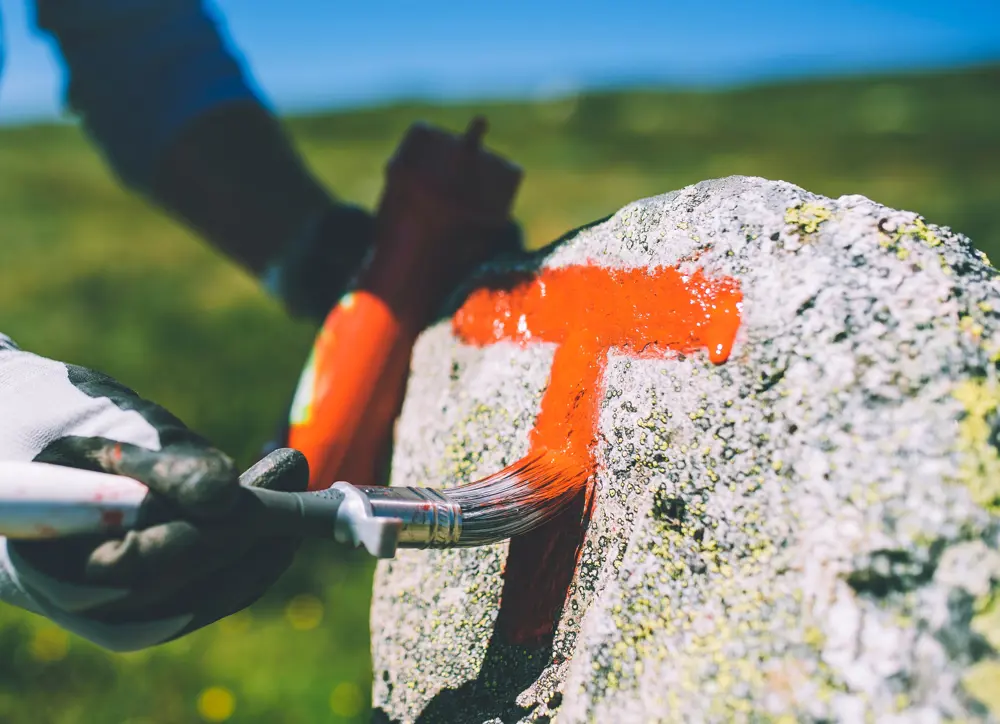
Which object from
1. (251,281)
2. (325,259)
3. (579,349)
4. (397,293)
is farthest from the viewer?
(251,281)

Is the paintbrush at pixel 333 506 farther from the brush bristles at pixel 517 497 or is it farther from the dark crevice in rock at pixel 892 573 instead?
the dark crevice in rock at pixel 892 573

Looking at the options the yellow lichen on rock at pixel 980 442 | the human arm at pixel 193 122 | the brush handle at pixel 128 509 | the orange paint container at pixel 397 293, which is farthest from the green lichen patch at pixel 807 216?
the human arm at pixel 193 122

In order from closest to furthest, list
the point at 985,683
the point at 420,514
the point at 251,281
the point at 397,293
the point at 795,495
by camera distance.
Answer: the point at 985,683 < the point at 795,495 < the point at 420,514 < the point at 397,293 < the point at 251,281

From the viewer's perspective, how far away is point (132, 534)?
0.95 m

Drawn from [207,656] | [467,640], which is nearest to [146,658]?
[207,656]

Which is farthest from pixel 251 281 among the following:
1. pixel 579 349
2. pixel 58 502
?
pixel 58 502

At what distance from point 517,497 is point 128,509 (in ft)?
1.75

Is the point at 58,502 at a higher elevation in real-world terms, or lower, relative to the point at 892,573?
lower

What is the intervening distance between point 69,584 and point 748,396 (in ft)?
2.86

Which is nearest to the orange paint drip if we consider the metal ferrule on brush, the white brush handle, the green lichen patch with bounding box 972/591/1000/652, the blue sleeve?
the metal ferrule on brush

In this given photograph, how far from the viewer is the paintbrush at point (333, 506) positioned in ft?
2.95

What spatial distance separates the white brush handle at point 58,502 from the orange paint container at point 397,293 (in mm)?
773

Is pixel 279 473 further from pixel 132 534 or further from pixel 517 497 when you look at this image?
pixel 517 497

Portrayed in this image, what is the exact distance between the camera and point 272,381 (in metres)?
4.75
